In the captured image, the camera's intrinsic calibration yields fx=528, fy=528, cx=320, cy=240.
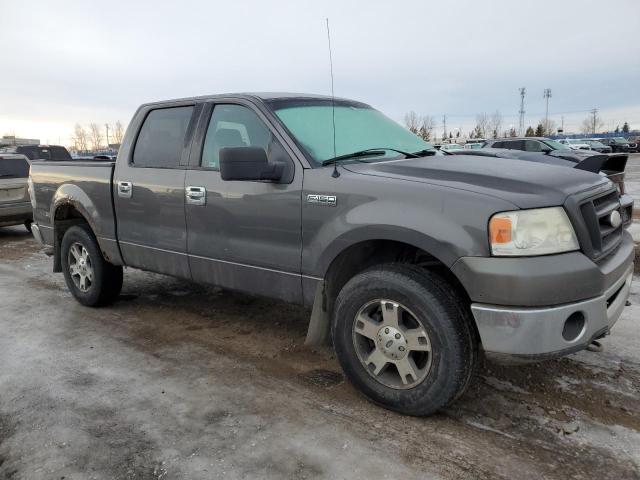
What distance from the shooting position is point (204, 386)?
11.5 feet

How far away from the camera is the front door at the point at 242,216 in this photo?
135 inches

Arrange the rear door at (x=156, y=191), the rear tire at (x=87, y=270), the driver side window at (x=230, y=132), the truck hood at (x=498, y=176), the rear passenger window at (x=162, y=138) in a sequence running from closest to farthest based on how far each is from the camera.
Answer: the truck hood at (x=498, y=176) < the driver side window at (x=230, y=132) < the rear door at (x=156, y=191) < the rear passenger window at (x=162, y=138) < the rear tire at (x=87, y=270)

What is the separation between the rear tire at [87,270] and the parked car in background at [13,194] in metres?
5.06

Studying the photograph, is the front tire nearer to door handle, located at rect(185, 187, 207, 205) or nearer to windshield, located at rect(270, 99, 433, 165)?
windshield, located at rect(270, 99, 433, 165)

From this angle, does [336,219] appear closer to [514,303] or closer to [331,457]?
[514,303]

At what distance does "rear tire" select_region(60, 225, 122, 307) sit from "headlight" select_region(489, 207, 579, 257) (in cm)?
384

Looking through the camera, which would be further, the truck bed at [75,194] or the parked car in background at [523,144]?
the parked car in background at [523,144]

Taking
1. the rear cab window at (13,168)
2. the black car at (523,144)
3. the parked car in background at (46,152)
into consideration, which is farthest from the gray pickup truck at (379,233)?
the black car at (523,144)

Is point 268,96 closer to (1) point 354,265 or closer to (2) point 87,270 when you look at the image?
(1) point 354,265

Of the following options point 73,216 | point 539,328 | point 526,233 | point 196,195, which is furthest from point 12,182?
point 539,328

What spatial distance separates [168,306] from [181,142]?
73.7 inches

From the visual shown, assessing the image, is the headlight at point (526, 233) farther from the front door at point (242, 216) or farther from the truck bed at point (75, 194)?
the truck bed at point (75, 194)

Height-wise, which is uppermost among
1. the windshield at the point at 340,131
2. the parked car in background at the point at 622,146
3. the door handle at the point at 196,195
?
the windshield at the point at 340,131

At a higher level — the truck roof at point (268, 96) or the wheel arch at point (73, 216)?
the truck roof at point (268, 96)
